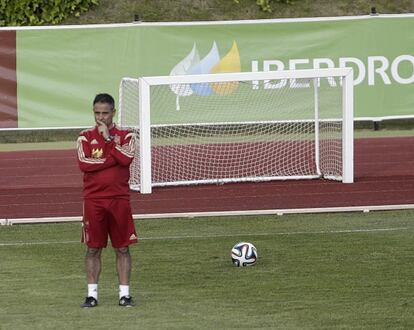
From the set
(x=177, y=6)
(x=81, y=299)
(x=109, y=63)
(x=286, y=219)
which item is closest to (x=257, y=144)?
(x=109, y=63)

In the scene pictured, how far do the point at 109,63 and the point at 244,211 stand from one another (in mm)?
10047

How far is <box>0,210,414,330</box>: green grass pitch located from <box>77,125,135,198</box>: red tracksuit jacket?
103cm

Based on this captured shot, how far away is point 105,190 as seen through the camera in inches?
442

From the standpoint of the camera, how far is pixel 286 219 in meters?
17.1

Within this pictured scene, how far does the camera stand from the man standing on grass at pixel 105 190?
11102 millimetres

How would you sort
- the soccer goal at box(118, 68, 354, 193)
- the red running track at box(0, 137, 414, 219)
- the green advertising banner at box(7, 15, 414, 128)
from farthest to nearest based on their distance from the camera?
the green advertising banner at box(7, 15, 414, 128) < the soccer goal at box(118, 68, 354, 193) < the red running track at box(0, 137, 414, 219)

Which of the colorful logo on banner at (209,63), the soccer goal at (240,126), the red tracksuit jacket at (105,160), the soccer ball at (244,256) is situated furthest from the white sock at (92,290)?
the colorful logo on banner at (209,63)

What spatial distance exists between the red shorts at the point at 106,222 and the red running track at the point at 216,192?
6.50 meters

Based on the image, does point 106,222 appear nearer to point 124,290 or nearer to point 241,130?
point 124,290

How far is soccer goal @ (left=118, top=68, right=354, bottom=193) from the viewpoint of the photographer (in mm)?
20594

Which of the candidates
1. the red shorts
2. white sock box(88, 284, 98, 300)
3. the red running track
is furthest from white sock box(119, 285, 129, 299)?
the red running track

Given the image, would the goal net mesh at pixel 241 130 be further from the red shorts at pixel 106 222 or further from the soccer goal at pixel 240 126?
the red shorts at pixel 106 222

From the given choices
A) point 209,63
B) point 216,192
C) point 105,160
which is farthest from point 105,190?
point 209,63

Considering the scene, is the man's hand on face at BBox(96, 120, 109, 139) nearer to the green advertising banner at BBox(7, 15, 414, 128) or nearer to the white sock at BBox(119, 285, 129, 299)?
the white sock at BBox(119, 285, 129, 299)
